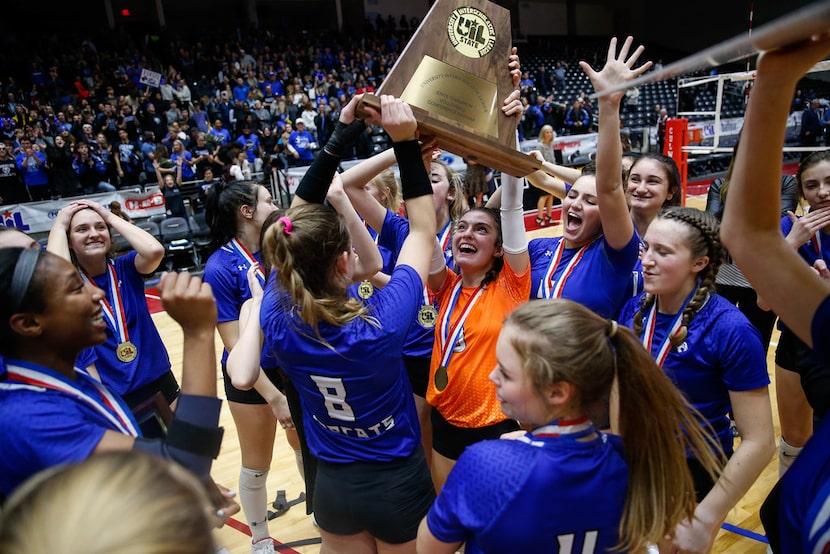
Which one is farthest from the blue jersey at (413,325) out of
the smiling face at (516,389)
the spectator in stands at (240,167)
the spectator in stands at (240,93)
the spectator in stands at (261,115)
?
the spectator in stands at (240,93)

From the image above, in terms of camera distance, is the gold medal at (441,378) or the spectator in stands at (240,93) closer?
the gold medal at (441,378)

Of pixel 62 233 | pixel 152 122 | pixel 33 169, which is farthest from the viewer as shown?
pixel 152 122

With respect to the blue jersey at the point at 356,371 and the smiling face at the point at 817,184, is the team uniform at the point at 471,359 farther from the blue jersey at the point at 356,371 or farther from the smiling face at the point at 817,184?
the smiling face at the point at 817,184

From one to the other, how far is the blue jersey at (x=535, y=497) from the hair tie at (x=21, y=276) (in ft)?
3.14

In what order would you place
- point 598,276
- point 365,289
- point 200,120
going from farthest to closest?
point 200,120, point 365,289, point 598,276

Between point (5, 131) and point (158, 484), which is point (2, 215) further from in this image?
point (158, 484)

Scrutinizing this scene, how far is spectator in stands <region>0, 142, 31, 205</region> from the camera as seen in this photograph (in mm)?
9672

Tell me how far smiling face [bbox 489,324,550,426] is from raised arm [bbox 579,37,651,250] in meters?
0.79

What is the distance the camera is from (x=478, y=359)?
218cm

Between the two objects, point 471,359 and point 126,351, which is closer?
point 471,359

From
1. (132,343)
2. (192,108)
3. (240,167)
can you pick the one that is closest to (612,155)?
(132,343)

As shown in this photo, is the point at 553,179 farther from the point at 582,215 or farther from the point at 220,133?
the point at 220,133

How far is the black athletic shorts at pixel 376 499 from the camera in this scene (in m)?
1.71

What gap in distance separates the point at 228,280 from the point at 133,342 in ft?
1.55
